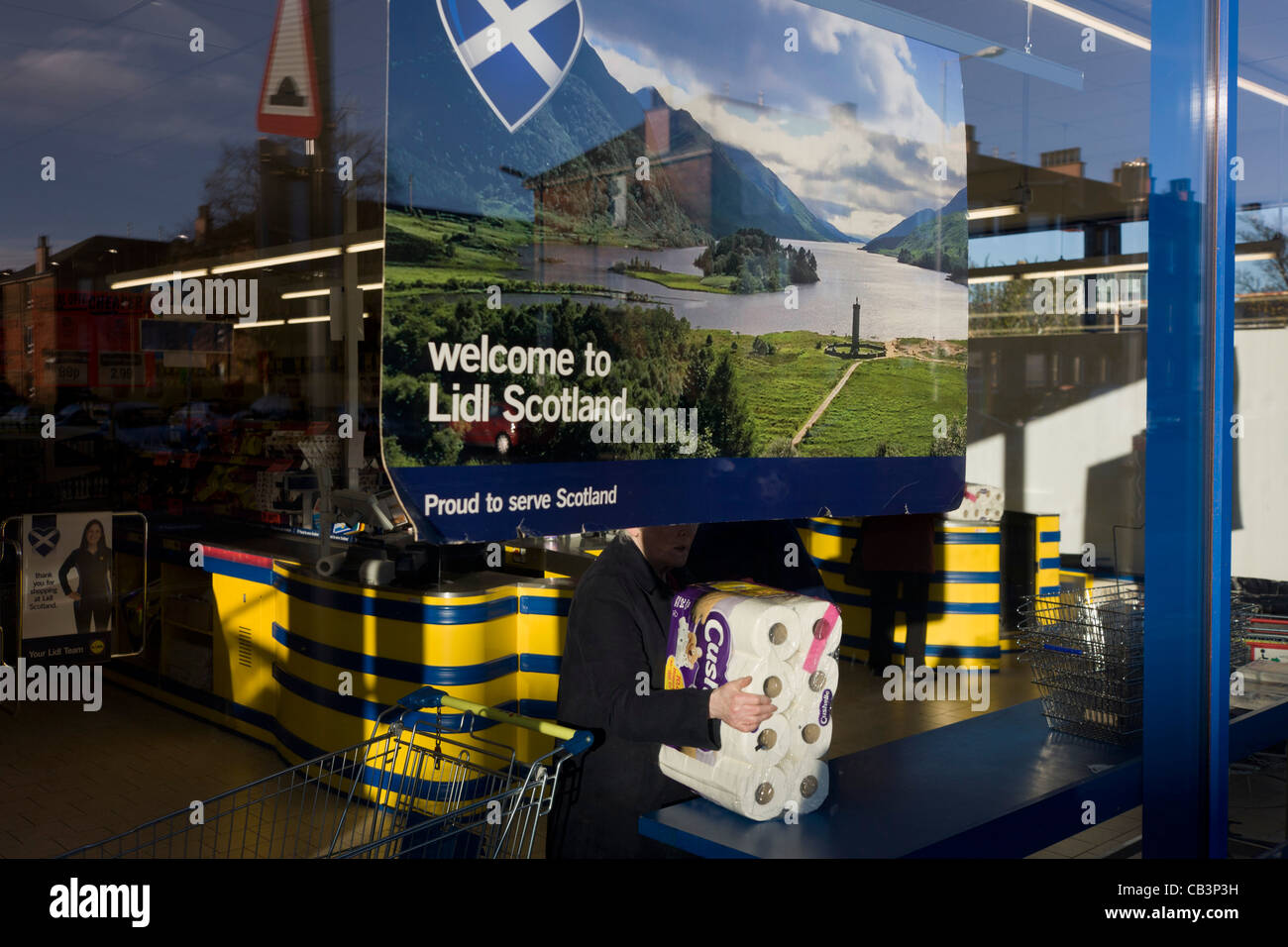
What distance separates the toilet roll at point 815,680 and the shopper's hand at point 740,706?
10 cm

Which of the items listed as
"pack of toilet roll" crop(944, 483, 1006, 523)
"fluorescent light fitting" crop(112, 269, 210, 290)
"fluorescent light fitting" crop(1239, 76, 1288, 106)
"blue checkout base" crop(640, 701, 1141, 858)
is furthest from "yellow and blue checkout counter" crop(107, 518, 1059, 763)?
"fluorescent light fitting" crop(112, 269, 210, 290)

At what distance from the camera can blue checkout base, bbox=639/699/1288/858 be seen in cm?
212

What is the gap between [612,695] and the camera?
7.50ft

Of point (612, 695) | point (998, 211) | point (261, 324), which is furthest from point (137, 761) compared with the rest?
point (261, 324)

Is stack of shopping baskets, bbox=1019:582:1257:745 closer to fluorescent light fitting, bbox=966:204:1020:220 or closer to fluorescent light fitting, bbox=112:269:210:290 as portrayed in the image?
fluorescent light fitting, bbox=966:204:1020:220

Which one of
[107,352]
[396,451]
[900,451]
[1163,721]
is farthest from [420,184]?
[107,352]

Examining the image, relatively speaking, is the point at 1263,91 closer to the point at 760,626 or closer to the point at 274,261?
the point at 760,626

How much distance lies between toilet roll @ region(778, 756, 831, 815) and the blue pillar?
2.96ft

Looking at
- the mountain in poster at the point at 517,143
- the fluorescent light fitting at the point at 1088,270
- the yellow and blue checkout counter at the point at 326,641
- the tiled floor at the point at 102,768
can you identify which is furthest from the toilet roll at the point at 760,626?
the fluorescent light fitting at the point at 1088,270

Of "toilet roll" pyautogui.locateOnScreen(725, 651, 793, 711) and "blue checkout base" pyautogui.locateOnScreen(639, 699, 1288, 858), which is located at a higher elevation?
"toilet roll" pyautogui.locateOnScreen(725, 651, 793, 711)

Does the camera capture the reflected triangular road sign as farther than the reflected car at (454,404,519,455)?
Yes

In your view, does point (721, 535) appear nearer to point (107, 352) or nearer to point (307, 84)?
point (307, 84)

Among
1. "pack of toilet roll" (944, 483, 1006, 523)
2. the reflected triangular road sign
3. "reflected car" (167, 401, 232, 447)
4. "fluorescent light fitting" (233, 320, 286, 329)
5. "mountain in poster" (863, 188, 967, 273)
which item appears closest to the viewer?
the reflected triangular road sign

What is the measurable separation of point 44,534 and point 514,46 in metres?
5.10
